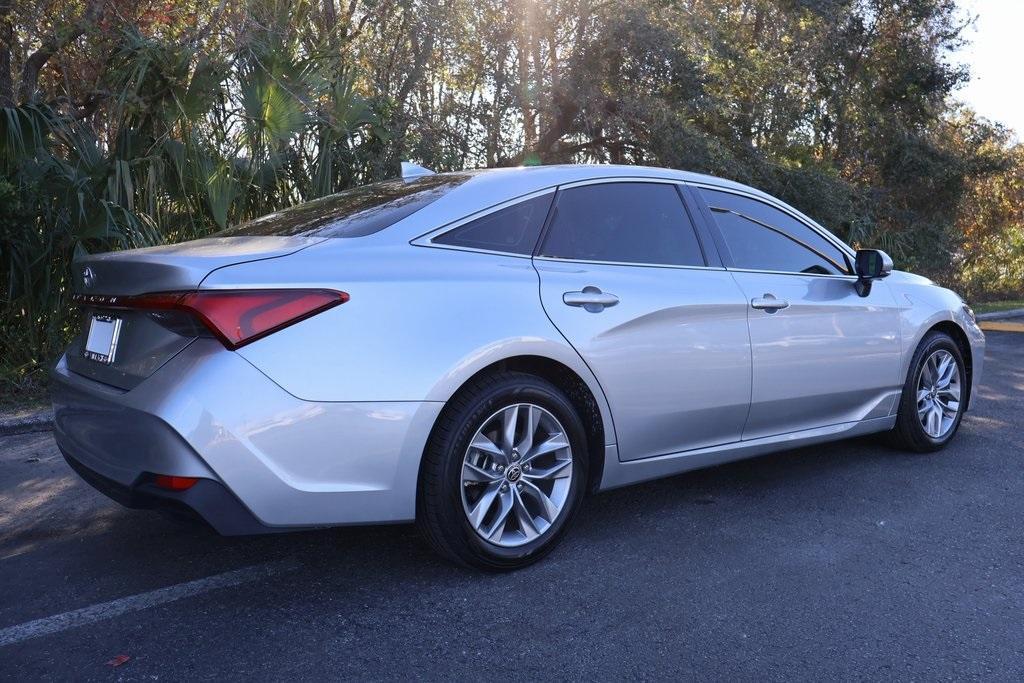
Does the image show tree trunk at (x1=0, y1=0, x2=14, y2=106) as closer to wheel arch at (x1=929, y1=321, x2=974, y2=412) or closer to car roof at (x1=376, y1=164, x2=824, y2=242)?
car roof at (x1=376, y1=164, x2=824, y2=242)

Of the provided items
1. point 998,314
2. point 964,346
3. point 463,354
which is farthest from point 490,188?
point 998,314

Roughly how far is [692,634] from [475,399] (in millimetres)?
1076

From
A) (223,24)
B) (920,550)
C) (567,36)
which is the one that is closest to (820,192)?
(567,36)

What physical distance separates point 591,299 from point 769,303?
1134 millimetres

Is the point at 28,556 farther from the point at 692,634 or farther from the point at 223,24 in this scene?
the point at 223,24

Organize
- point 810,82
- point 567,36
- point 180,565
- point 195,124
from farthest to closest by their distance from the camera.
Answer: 1. point 810,82
2. point 567,36
3. point 195,124
4. point 180,565

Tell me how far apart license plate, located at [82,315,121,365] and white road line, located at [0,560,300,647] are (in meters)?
0.84

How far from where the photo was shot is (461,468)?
136 inches

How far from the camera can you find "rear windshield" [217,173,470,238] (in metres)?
3.67

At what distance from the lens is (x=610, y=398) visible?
12.7 feet

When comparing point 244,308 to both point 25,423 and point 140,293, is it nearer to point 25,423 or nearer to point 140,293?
point 140,293

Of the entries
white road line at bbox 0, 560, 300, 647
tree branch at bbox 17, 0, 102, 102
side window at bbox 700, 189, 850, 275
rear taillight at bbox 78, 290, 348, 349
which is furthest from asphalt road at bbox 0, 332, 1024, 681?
tree branch at bbox 17, 0, 102, 102

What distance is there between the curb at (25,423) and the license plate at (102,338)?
2.76 m

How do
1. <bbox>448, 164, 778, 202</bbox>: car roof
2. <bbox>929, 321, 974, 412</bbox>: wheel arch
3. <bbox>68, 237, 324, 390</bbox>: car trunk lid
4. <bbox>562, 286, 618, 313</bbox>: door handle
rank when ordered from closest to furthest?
<bbox>68, 237, 324, 390</bbox>: car trunk lid < <bbox>562, 286, 618, 313</bbox>: door handle < <bbox>448, 164, 778, 202</bbox>: car roof < <bbox>929, 321, 974, 412</bbox>: wheel arch
